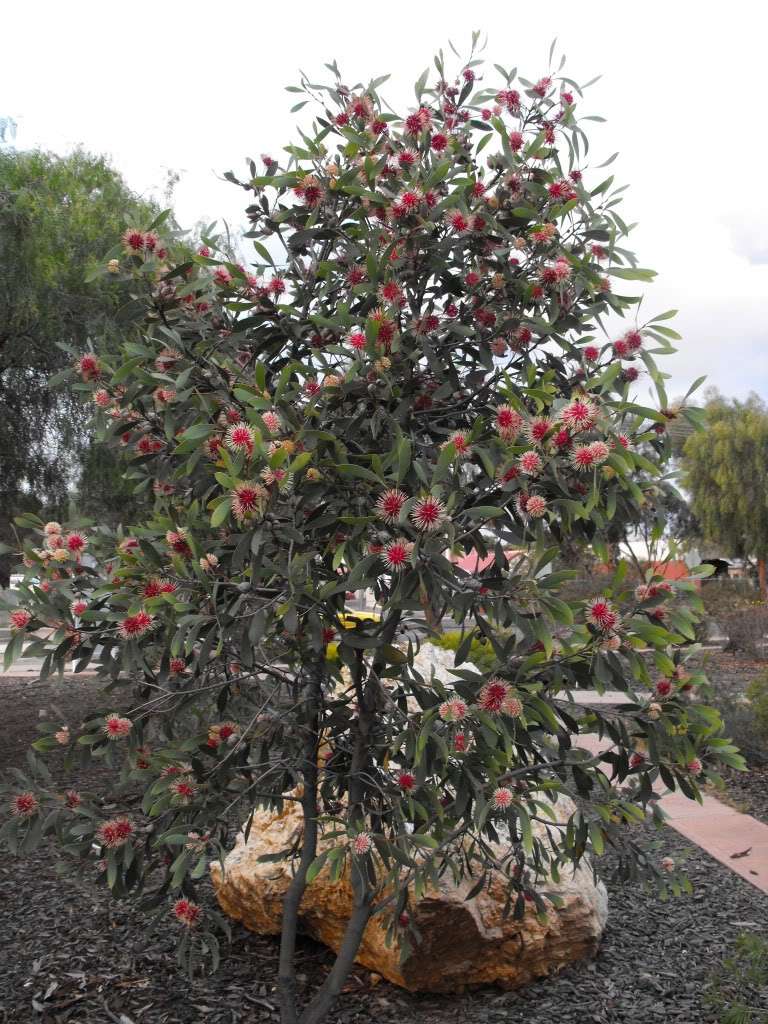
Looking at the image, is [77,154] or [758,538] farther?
[758,538]

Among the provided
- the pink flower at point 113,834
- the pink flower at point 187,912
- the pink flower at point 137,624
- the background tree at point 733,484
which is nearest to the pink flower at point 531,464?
the pink flower at point 137,624

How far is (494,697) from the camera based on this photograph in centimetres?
253

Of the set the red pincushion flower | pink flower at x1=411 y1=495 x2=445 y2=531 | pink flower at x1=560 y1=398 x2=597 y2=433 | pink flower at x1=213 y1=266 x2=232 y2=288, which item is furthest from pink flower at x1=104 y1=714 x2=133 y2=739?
pink flower at x1=560 y1=398 x2=597 y2=433

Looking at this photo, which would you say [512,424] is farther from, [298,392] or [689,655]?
[689,655]

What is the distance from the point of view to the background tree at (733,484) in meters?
31.2

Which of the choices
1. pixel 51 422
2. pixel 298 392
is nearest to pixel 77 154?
pixel 51 422

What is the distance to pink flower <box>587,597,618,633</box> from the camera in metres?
2.55

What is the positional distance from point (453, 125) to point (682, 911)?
4.09 m

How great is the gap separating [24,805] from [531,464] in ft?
6.73

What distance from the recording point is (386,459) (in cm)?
251

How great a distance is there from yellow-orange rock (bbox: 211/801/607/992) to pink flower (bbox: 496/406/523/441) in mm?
2164

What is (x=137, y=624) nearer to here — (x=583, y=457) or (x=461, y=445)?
(x=461, y=445)

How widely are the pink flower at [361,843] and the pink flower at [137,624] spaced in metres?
0.87

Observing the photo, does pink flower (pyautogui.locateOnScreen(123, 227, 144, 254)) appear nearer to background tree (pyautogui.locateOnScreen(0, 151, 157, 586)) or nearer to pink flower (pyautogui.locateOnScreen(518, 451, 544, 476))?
pink flower (pyautogui.locateOnScreen(518, 451, 544, 476))
